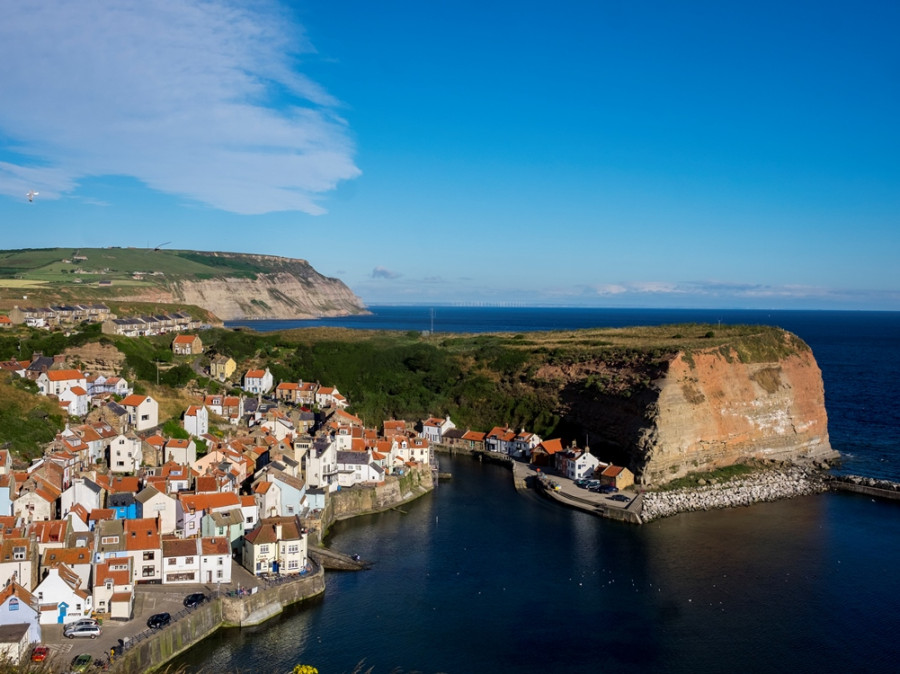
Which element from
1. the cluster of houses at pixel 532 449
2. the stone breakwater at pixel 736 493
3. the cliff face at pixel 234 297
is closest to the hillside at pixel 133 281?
the cliff face at pixel 234 297

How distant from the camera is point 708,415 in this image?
164 ft

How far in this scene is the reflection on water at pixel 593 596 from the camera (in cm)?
2506

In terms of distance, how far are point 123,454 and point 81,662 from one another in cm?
1961

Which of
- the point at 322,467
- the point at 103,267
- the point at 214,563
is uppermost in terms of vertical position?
the point at 103,267

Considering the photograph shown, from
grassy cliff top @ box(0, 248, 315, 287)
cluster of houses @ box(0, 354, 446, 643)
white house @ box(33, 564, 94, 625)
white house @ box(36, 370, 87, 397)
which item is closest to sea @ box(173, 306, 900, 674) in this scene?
cluster of houses @ box(0, 354, 446, 643)

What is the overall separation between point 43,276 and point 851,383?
121561 mm

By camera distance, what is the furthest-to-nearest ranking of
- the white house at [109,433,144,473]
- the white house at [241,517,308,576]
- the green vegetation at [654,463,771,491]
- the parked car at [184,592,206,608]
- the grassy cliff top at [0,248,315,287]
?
the grassy cliff top at [0,248,315,287] → the green vegetation at [654,463,771,491] → the white house at [109,433,144,473] → the white house at [241,517,308,576] → the parked car at [184,592,206,608]

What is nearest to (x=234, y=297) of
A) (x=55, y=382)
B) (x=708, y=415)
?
(x=55, y=382)

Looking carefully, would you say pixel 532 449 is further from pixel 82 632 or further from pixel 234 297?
pixel 234 297

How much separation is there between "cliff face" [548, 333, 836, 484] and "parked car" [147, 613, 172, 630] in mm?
31556

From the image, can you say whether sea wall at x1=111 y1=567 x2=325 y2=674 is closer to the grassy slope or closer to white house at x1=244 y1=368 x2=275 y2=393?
the grassy slope

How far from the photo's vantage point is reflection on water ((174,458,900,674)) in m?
25.1

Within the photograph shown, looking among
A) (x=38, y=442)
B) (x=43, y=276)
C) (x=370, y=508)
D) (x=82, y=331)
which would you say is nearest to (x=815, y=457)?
(x=370, y=508)

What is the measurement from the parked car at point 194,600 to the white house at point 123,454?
14835 millimetres
